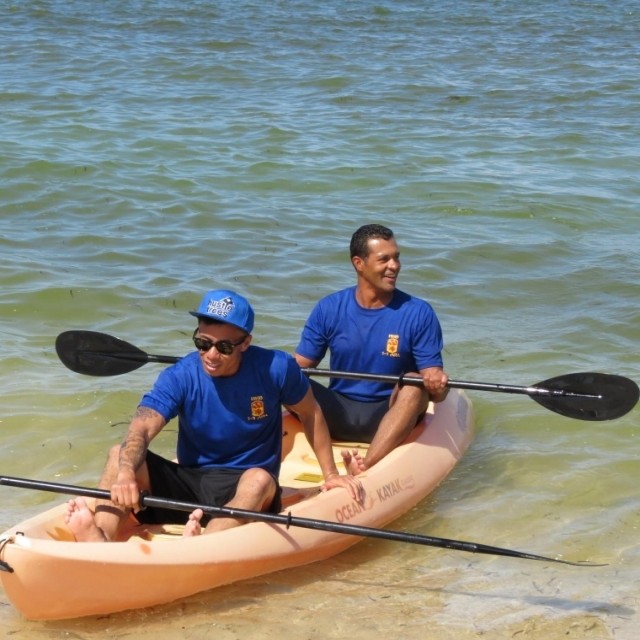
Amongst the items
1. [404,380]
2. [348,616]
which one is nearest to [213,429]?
[348,616]

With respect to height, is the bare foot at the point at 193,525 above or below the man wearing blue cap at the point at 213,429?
below

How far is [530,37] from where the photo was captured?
20.2m

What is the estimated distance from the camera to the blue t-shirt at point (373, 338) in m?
6.10

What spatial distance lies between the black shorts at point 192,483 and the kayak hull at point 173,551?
6.8 inches

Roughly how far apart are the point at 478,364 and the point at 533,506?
2.06m

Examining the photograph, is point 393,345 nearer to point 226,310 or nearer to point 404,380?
point 404,380

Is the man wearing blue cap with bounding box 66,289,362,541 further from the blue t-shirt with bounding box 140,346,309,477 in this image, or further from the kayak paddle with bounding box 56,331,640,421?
the kayak paddle with bounding box 56,331,640,421

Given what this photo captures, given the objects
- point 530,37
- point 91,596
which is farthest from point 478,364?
point 530,37

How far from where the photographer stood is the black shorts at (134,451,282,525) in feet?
16.7

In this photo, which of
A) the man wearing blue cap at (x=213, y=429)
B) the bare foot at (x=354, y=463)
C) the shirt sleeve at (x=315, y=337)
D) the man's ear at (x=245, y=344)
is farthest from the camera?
the shirt sleeve at (x=315, y=337)

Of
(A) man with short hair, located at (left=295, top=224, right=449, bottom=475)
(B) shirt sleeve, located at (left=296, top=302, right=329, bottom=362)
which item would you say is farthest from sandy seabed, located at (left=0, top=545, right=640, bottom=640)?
(B) shirt sleeve, located at (left=296, top=302, right=329, bottom=362)

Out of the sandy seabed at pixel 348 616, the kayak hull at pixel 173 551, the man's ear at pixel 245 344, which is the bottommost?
the sandy seabed at pixel 348 616

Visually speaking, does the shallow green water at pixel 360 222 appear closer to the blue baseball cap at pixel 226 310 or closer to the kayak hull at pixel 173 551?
the kayak hull at pixel 173 551

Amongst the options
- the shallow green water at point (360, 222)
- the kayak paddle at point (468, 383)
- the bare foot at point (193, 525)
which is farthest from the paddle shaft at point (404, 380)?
the bare foot at point (193, 525)
